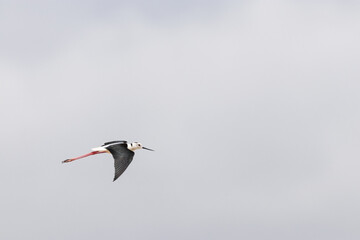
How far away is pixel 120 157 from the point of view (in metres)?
46.5

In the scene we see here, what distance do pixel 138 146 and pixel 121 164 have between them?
8.24m

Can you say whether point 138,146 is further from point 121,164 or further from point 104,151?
point 121,164

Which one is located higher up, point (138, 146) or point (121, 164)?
point (138, 146)

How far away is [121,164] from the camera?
45531 mm

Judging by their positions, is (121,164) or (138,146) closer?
(121,164)

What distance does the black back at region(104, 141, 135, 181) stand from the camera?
44.9m

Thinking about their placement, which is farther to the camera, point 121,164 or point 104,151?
point 104,151

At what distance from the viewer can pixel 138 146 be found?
53719 millimetres

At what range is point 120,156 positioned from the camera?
46625mm

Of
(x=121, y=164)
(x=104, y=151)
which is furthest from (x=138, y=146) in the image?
(x=121, y=164)

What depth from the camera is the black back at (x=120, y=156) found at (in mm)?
44925

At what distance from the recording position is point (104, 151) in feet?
166

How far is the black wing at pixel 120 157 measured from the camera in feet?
147

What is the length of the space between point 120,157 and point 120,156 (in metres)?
0.16
